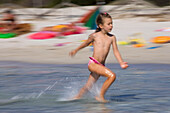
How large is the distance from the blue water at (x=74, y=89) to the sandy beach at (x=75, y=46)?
80 centimetres

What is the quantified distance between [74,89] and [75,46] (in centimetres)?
574

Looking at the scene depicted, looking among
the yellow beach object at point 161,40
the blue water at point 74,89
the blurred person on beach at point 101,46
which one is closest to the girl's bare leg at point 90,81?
the blurred person on beach at point 101,46

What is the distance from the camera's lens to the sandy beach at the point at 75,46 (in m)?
10.3

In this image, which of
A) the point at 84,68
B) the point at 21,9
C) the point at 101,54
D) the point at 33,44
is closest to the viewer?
the point at 101,54

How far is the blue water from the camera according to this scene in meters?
5.25

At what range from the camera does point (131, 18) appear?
58.6 feet

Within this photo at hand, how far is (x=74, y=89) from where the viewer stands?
6.68m

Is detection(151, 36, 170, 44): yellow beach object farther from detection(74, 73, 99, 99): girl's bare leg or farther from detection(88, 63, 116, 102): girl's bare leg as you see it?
detection(88, 63, 116, 102): girl's bare leg

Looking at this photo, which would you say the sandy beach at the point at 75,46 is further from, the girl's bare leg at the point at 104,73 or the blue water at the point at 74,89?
the girl's bare leg at the point at 104,73

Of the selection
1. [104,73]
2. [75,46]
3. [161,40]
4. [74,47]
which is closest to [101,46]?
[104,73]

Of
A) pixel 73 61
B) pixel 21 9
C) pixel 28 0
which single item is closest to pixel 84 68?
pixel 73 61

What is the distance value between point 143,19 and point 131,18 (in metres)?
0.73

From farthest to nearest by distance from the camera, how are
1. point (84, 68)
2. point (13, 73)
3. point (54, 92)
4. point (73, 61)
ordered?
1. point (73, 61)
2. point (84, 68)
3. point (13, 73)
4. point (54, 92)

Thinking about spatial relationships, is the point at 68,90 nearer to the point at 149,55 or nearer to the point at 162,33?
the point at 149,55
